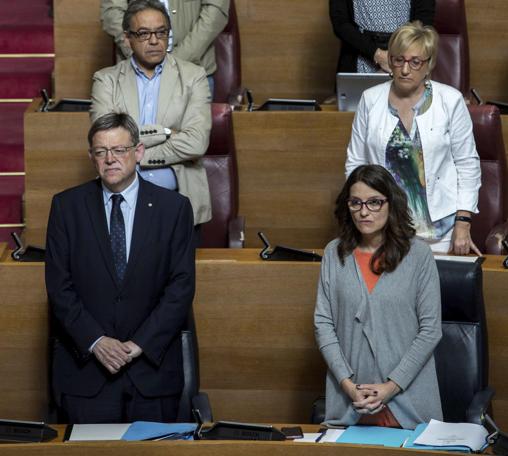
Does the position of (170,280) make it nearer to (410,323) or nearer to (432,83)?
(410,323)

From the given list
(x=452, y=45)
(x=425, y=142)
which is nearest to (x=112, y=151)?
(x=425, y=142)

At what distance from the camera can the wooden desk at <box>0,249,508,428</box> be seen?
2.62m

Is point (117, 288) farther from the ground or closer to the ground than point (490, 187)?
closer to the ground

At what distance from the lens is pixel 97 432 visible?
6.89 feet

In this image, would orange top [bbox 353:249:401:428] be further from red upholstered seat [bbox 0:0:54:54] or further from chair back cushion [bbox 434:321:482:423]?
red upholstered seat [bbox 0:0:54:54]

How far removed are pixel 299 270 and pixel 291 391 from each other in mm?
293

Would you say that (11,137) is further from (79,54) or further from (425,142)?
(425,142)

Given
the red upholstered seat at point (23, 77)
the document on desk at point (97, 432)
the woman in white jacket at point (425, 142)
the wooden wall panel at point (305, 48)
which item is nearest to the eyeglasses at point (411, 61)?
the woman in white jacket at point (425, 142)

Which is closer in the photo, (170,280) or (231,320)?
(170,280)

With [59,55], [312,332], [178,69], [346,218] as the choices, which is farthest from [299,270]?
[59,55]

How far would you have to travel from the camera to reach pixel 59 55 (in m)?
3.74

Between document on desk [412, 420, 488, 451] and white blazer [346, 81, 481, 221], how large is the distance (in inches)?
26.8

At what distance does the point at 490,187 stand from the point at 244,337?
791 millimetres

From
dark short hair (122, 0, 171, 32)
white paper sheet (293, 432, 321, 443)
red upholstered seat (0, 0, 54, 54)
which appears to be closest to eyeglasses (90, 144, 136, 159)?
dark short hair (122, 0, 171, 32)
